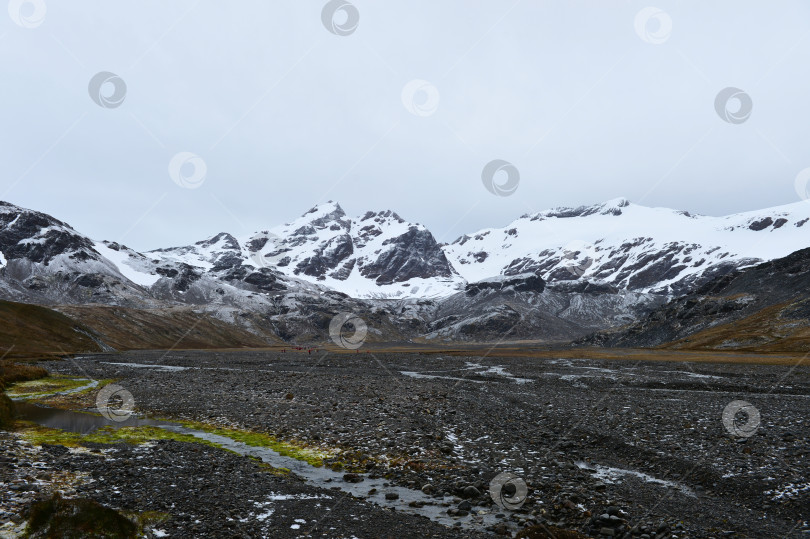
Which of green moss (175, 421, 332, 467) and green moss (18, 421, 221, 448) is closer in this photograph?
green moss (175, 421, 332, 467)

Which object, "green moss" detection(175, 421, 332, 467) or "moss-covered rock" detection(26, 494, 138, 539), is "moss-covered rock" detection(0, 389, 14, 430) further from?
"moss-covered rock" detection(26, 494, 138, 539)

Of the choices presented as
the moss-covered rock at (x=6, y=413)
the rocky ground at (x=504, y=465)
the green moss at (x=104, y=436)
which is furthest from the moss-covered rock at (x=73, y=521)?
the moss-covered rock at (x=6, y=413)

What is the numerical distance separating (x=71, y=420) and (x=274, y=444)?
15.4 metres

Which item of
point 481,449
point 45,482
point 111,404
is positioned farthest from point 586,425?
point 111,404

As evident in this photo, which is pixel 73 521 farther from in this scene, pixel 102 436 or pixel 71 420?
pixel 71 420

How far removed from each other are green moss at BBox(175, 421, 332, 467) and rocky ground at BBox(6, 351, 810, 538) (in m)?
0.85

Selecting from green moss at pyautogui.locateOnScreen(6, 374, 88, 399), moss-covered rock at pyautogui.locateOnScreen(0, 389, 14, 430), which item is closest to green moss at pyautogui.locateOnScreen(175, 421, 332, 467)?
moss-covered rock at pyautogui.locateOnScreen(0, 389, 14, 430)

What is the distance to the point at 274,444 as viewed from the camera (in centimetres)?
2475

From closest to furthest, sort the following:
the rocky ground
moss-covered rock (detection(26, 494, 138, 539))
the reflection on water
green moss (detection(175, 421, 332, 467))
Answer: moss-covered rock (detection(26, 494, 138, 539)), the rocky ground, green moss (detection(175, 421, 332, 467)), the reflection on water

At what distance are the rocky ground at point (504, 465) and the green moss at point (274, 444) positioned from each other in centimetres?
85

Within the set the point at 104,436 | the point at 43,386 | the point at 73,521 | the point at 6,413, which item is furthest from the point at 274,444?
the point at 43,386

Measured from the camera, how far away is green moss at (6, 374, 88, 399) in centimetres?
4225

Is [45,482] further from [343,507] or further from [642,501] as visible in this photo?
[642,501]

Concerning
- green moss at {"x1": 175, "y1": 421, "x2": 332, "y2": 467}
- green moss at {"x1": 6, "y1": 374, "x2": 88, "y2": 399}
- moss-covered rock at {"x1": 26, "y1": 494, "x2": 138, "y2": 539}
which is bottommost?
green moss at {"x1": 6, "y1": 374, "x2": 88, "y2": 399}
